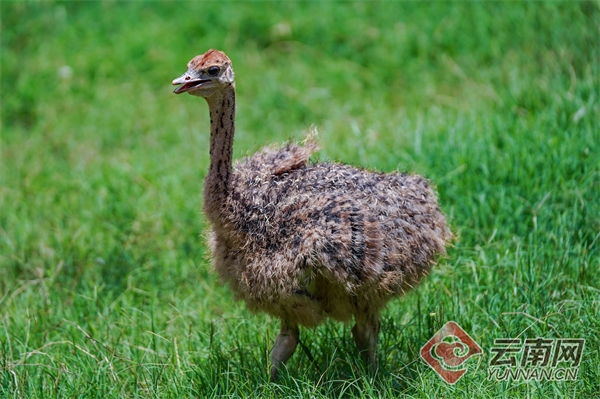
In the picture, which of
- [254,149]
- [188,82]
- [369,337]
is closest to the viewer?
[188,82]

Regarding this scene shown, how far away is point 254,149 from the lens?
3.67 meters

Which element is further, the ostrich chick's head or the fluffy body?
the ostrich chick's head

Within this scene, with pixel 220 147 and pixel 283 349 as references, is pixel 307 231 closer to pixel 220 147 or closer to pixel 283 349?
pixel 220 147

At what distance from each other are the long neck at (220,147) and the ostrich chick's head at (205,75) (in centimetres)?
7

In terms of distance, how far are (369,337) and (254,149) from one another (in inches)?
48.8

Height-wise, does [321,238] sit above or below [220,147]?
below

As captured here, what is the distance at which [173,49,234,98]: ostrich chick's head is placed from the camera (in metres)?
3.00

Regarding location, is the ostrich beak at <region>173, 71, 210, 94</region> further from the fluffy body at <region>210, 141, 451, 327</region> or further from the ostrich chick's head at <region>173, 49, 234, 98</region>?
the fluffy body at <region>210, 141, 451, 327</region>

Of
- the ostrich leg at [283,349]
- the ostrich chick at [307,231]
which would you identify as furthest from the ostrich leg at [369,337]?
the ostrich leg at [283,349]

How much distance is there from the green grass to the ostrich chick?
395mm

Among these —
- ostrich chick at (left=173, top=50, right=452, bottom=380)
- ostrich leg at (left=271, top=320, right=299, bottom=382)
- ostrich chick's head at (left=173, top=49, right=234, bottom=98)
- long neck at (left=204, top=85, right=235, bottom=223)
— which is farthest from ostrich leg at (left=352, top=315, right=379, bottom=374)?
ostrich chick's head at (left=173, top=49, right=234, bottom=98)

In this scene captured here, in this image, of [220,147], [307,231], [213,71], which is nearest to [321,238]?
[307,231]

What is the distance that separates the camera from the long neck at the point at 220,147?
311cm

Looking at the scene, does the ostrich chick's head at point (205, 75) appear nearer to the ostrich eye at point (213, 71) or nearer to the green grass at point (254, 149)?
the ostrich eye at point (213, 71)
